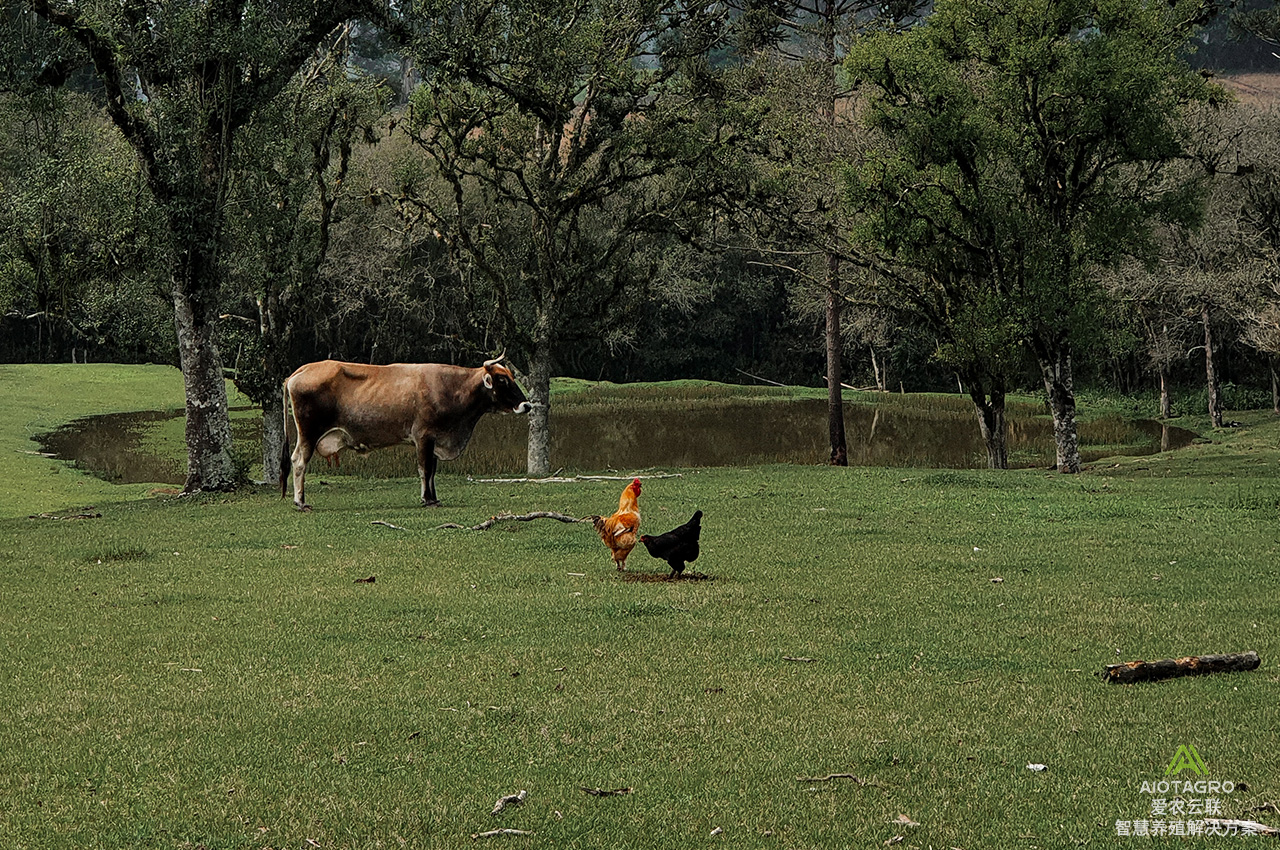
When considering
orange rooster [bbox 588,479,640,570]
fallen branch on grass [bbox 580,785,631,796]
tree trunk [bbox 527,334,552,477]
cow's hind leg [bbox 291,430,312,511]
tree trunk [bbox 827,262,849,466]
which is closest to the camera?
fallen branch on grass [bbox 580,785,631,796]

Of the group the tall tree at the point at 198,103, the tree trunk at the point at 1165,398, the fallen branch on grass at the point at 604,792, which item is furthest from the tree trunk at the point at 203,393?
the tree trunk at the point at 1165,398

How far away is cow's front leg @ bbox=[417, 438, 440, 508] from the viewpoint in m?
23.7

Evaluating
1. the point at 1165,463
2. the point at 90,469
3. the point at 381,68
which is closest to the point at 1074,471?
the point at 1165,463

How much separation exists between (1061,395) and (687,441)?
56.8ft

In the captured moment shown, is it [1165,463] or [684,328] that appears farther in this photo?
[684,328]

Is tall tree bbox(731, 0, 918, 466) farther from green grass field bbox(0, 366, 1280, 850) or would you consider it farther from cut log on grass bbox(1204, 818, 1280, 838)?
cut log on grass bbox(1204, 818, 1280, 838)

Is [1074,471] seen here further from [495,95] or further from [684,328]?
[684,328]

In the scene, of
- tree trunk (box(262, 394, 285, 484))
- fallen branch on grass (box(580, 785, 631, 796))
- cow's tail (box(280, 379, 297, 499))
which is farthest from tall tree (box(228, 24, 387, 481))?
fallen branch on grass (box(580, 785, 631, 796))

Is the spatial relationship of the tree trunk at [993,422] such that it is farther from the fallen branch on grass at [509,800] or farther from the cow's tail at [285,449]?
the fallen branch on grass at [509,800]

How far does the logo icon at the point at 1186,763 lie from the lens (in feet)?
24.3

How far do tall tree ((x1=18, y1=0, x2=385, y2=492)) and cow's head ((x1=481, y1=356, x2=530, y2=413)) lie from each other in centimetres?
614

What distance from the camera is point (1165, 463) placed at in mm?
33969

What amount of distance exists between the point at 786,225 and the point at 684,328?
49837mm

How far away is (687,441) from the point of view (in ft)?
152
